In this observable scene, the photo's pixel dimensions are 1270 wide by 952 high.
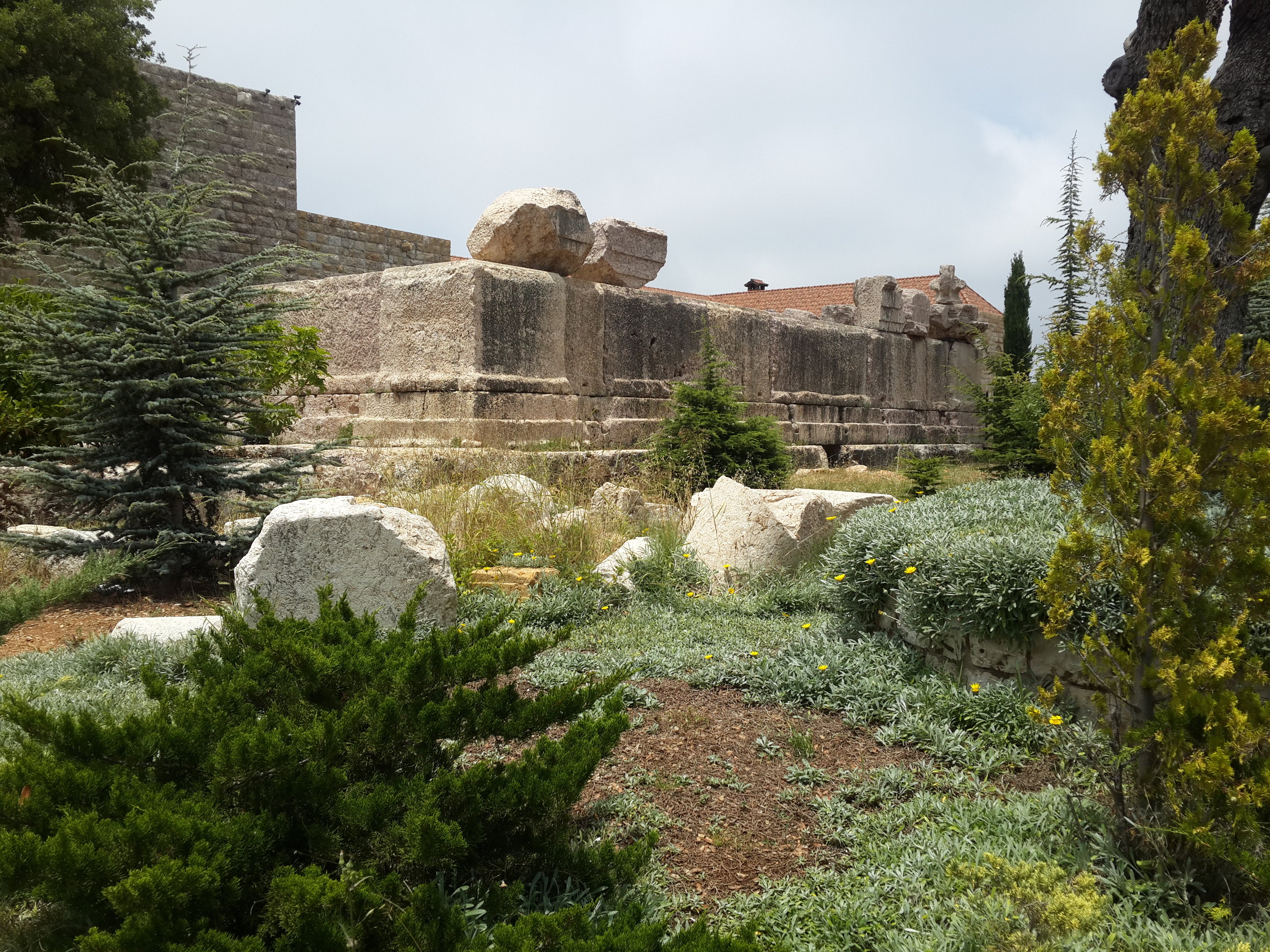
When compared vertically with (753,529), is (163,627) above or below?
below

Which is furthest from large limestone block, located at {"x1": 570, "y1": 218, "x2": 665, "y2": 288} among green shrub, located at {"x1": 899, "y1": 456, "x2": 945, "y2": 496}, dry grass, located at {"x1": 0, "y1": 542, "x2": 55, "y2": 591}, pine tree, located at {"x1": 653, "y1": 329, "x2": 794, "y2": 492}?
dry grass, located at {"x1": 0, "y1": 542, "x2": 55, "y2": 591}

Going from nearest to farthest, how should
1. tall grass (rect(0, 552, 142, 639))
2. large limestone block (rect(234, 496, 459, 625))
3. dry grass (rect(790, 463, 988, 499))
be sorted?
tall grass (rect(0, 552, 142, 639))
large limestone block (rect(234, 496, 459, 625))
dry grass (rect(790, 463, 988, 499))

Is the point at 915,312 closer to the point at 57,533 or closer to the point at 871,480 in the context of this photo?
the point at 871,480

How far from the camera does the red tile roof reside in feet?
75.3

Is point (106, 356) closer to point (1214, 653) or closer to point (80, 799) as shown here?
point (80, 799)

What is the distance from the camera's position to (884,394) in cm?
1380

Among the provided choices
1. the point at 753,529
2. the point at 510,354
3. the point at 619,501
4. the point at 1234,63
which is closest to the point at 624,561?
the point at 753,529

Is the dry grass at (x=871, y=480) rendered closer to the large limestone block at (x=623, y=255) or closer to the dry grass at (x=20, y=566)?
the large limestone block at (x=623, y=255)

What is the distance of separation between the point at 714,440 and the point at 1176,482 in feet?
21.2

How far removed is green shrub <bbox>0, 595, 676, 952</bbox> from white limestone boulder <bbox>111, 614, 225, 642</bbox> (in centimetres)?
228

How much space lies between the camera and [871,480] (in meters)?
10.8

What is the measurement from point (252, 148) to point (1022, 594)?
1540cm

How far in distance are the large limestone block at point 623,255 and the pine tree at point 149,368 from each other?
3746 millimetres

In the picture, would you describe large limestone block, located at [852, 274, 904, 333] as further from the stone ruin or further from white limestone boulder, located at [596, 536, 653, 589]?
white limestone boulder, located at [596, 536, 653, 589]
